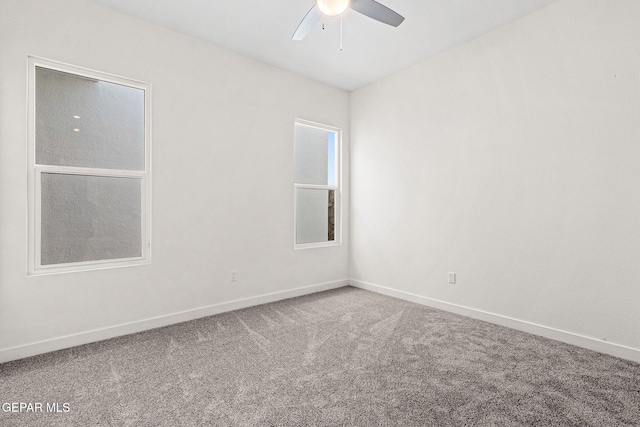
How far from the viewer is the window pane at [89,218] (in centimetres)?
253

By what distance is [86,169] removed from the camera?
2.65m

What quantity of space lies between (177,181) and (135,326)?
4.50 feet

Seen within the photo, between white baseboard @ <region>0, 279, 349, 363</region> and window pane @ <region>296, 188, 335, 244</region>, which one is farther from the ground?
window pane @ <region>296, 188, 335, 244</region>

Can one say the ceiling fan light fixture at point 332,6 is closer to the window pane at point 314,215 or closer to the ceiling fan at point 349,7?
the ceiling fan at point 349,7

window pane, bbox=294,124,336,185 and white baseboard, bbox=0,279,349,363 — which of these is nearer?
white baseboard, bbox=0,279,349,363

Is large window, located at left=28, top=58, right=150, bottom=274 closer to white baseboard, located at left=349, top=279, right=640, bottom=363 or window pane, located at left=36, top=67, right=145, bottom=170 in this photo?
window pane, located at left=36, top=67, right=145, bottom=170

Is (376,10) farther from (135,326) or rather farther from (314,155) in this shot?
(135,326)

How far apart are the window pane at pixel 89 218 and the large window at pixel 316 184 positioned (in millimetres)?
1851

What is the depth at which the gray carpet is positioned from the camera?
170 cm

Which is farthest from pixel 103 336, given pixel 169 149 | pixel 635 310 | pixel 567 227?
pixel 635 310

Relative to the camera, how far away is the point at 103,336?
105 inches

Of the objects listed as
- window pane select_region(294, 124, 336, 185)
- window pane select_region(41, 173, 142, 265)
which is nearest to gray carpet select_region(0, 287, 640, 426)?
window pane select_region(41, 173, 142, 265)

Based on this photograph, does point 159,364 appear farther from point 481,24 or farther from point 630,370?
point 481,24

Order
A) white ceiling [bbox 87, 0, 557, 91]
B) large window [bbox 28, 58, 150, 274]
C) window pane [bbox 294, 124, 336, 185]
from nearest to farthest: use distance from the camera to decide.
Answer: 1. large window [bbox 28, 58, 150, 274]
2. white ceiling [bbox 87, 0, 557, 91]
3. window pane [bbox 294, 124, 336, 185]
